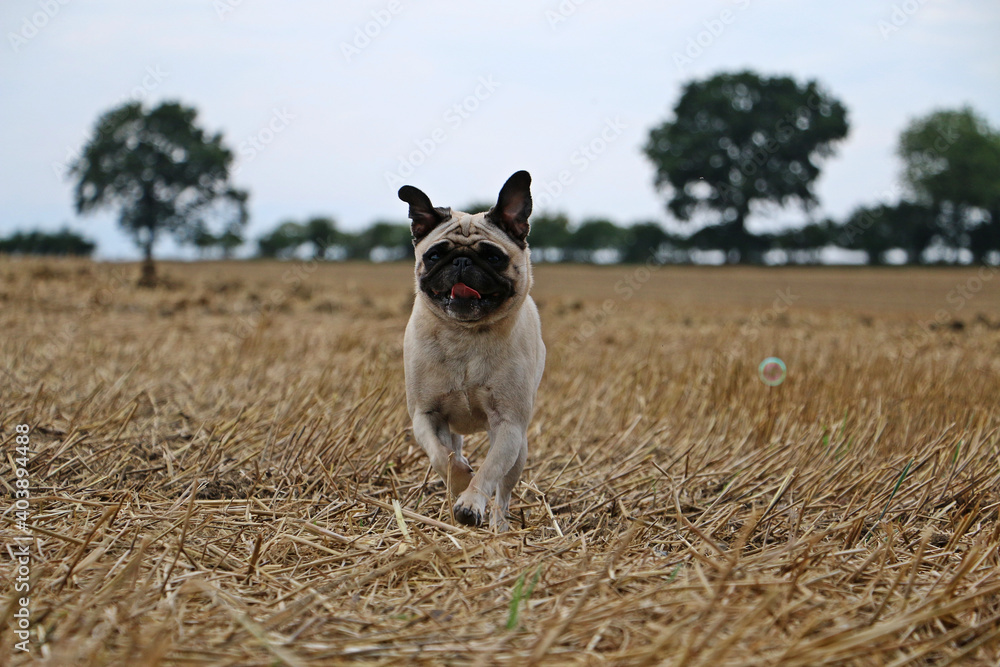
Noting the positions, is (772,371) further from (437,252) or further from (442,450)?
(442,450)

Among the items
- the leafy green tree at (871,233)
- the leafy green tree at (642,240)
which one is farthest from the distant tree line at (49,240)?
the leafy green tree at (871,233)

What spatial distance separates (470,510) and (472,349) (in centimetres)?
93

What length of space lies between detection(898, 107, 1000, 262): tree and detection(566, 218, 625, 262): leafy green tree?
22.9 metres

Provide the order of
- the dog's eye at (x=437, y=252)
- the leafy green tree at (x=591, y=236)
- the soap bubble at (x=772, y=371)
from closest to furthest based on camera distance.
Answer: the dog's eye at (x=437, y=252), the soap bubble at (x=772, y=371), the leafy green tree at (x=591, y=236)

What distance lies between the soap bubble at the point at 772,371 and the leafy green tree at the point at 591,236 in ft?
178

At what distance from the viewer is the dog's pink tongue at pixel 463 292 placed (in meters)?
3.80

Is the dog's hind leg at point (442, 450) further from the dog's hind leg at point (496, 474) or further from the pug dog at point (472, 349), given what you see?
the dog's hind leg at point (496, 474)

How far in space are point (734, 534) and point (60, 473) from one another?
12.3ft

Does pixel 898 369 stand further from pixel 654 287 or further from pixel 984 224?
pixel 984 224

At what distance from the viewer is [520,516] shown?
4324 mm

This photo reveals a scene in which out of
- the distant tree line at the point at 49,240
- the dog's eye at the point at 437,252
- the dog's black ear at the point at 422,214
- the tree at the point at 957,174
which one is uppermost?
the tree at the point at 957,174

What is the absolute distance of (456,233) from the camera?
13.8 feet

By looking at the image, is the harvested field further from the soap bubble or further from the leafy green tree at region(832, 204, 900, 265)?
the leafy green tree at region(832, 204, 900, 265)

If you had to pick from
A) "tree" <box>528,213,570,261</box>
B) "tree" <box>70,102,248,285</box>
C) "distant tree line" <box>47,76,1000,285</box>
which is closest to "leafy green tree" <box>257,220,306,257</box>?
"distant tree line" <box>47,76,1000,285</box>
